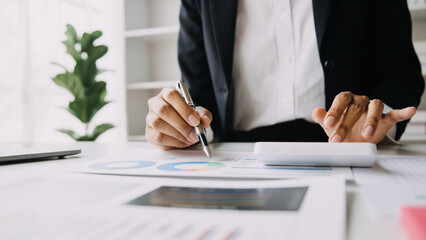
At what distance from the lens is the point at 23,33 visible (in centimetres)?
190

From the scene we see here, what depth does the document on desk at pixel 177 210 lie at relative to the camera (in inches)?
9.4

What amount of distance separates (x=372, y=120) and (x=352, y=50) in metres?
0.54

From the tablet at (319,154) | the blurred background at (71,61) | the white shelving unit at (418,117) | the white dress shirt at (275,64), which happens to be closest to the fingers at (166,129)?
the tablet at (319,154)

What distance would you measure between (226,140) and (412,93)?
2.00ft

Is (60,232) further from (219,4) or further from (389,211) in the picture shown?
(219,4)

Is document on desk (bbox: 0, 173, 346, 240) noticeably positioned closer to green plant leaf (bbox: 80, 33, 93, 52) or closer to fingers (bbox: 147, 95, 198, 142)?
fingers (bbox: 147, 95, 198, 142)

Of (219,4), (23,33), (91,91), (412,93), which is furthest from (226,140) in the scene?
(23,33)

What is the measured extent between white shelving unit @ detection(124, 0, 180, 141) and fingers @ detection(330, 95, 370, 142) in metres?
1.85

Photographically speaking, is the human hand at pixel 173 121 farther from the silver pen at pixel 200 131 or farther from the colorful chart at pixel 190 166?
the colorful chart at pixel 190 166

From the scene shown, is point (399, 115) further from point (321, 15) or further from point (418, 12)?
point (418, 12)

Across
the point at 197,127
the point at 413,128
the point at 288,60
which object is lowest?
the point at 413,128

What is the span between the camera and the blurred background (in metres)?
1.89

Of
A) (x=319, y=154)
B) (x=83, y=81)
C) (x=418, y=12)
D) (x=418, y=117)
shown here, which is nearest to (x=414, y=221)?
(x=319, y=154)

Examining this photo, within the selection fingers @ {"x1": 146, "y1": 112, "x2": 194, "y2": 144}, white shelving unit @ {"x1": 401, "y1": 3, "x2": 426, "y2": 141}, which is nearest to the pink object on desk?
fingers @ {"x1": 146, "y1": 112, "x2": 194, "y2": 144}
